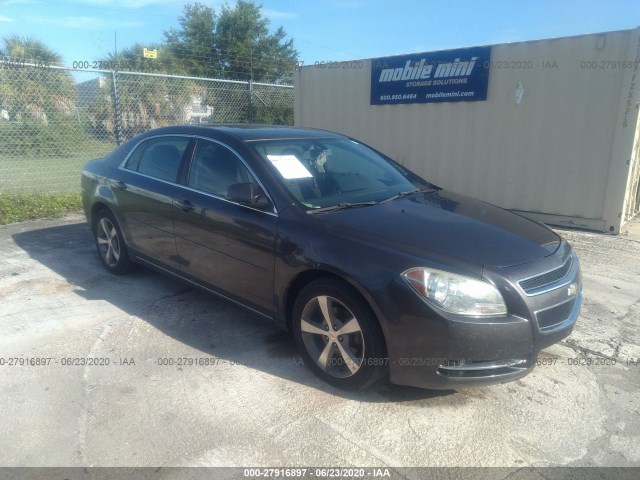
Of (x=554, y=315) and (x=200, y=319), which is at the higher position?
(x=554, y=315)

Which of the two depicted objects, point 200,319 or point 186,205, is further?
point 200,319

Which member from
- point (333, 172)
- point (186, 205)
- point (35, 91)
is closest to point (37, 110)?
point (35, 91)

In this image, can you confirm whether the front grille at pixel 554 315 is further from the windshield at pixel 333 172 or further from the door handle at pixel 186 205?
the door handle at pixel 186 205

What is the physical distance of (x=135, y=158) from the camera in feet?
15.7

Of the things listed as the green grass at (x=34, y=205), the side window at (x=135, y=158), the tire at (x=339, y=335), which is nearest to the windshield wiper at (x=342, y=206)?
the tire at (x=339, y=335)

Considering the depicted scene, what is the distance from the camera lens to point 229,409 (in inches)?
116

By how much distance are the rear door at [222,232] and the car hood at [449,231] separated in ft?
1.84

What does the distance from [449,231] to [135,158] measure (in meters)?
3.18

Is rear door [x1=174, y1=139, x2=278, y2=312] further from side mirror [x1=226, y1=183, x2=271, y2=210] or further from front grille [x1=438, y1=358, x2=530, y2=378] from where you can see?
front grille [x1=438, y1=358, x2=530, y2=378]

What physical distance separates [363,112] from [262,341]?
6.38 metres

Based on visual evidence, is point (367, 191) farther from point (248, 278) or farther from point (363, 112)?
point (363, 112)

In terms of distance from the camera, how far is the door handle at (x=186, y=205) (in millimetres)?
3918

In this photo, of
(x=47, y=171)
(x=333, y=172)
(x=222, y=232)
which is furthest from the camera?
(x=47, y=171)

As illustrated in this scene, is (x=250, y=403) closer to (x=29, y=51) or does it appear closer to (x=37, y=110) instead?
(x=37, y=110)
